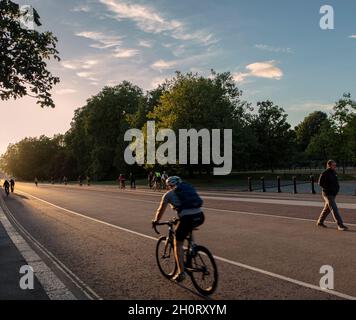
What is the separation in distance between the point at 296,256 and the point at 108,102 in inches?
3215

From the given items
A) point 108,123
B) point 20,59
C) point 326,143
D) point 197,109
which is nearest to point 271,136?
point 326,143

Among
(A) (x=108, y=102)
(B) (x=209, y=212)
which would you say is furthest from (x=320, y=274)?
(A) (x=108, y=102)

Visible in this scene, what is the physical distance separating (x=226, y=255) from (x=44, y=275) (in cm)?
358

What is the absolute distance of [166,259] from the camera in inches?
296

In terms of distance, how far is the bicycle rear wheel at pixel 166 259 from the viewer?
7.36m

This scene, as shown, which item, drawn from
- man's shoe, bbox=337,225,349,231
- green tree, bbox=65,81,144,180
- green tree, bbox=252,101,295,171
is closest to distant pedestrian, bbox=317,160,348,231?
man's shoe, bbox=337,225,349,231

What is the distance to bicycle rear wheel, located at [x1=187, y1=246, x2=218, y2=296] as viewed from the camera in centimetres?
624

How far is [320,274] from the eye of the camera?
7043mm

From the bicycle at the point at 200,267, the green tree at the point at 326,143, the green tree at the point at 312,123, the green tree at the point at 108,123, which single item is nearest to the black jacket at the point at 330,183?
the bicycle at the point at 200,267

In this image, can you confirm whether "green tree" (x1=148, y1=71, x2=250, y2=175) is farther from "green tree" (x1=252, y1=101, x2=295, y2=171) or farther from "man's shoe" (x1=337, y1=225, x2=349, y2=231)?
"man's shoe" (x1=337, y1=225, x2=349, y2=231)

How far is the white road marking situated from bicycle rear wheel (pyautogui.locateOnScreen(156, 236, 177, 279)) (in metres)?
1.65

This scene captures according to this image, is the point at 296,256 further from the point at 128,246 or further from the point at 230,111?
the point at 230,111

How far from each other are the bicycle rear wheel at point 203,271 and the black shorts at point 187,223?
0.98 ft
